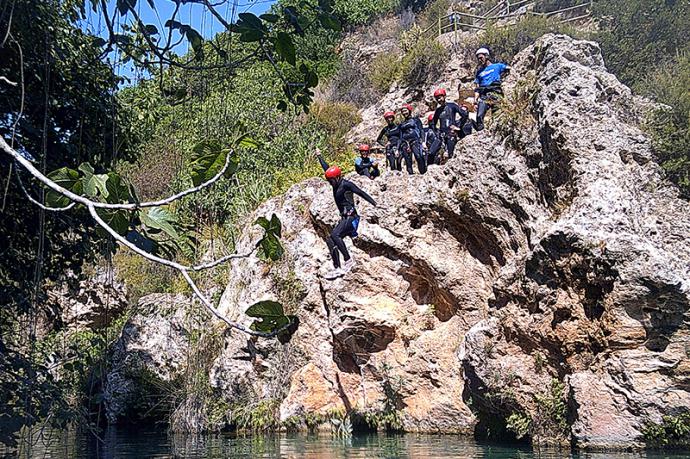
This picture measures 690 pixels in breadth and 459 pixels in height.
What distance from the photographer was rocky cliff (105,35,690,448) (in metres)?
8.16

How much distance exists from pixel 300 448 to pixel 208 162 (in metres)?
8.17

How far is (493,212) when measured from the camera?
10.6 m

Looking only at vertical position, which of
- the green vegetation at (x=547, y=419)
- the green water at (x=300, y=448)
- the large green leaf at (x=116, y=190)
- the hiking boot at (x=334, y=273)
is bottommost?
the green water at (x=300, y=448)

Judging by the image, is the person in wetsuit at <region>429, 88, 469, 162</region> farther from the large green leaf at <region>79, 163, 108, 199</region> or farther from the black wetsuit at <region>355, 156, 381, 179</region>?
the large green leaf at <region>79, 163, 108, 199</region>

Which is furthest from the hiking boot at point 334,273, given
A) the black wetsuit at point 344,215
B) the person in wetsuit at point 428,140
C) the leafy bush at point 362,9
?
the leafy bush at point 362,9

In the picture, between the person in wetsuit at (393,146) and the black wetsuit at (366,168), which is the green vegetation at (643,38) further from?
the black wetsuit at (366,168)

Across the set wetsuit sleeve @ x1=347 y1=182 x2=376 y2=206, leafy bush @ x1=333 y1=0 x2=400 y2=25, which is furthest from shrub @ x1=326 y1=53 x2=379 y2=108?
wetsuit sleeve @ x1=347 y1=182 x2=376 y2=206

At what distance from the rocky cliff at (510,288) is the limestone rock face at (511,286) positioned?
26 millimetres

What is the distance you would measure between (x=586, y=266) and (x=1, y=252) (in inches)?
262

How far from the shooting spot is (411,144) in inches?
480

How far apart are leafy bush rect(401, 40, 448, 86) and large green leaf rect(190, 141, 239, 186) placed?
1913 centimetres

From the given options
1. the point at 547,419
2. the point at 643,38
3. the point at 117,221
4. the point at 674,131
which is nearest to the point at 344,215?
the point at 547,419

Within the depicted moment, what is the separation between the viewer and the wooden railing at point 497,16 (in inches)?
931

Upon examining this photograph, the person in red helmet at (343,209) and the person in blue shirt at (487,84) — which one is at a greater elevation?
the person in blue shirt at (487,84)
